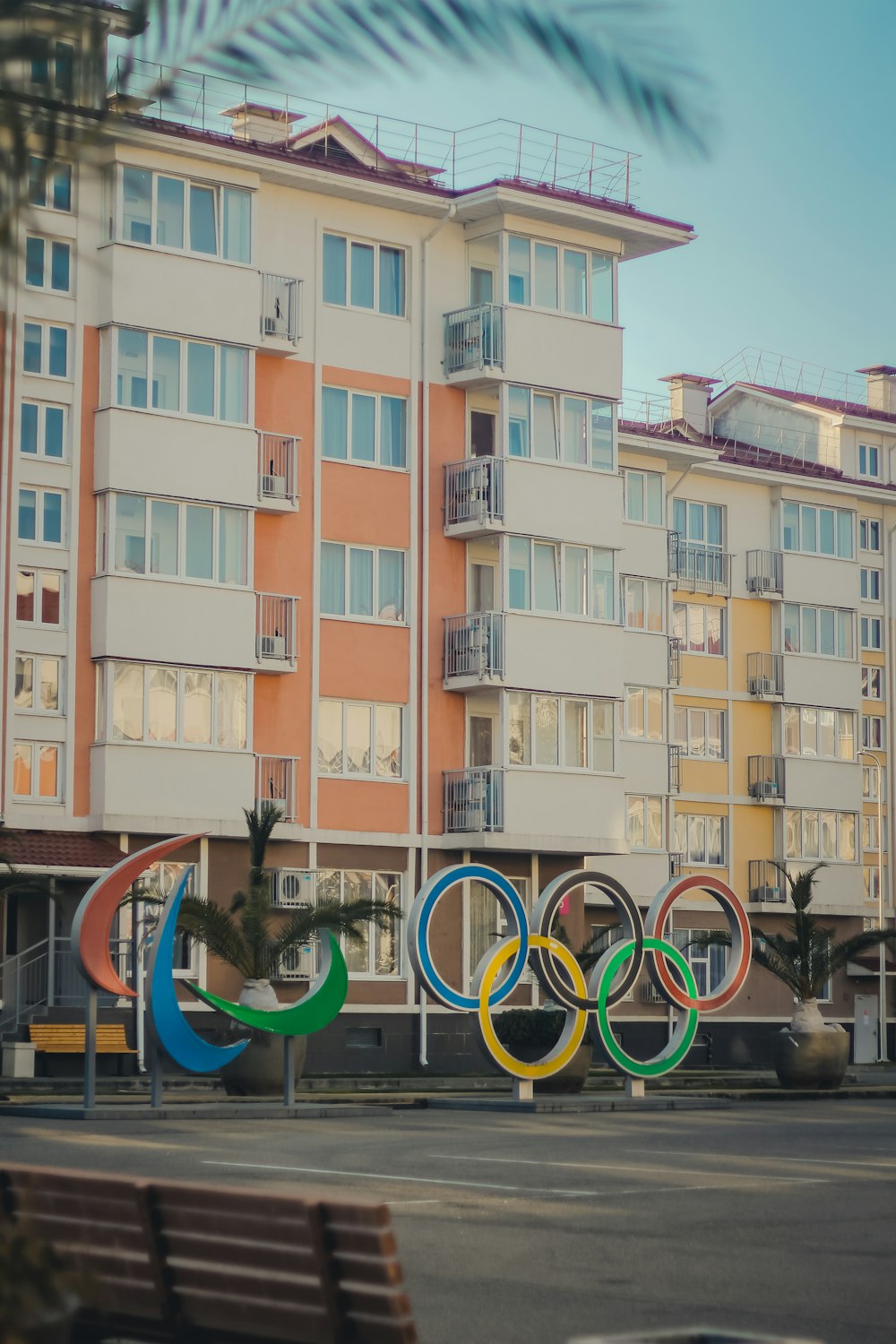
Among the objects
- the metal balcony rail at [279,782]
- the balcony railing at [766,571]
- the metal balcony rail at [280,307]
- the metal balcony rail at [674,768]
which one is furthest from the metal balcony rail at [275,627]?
the balcony railing at [766,571]

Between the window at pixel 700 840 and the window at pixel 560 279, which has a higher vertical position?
the window at pixel 560 279

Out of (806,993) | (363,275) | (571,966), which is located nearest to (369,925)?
(806,993)

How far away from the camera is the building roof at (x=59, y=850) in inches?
1459

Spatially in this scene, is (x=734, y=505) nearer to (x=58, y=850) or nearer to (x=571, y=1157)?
(x=58, y=850)

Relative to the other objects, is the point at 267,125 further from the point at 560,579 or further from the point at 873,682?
the point at 873,682

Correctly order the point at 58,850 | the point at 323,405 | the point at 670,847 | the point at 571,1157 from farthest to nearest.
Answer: the point at 670,847, the point at 323,405, the point at 58,850, the point at 571,1157

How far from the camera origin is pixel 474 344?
44094 millimetres

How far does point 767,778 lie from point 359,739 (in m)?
17.0

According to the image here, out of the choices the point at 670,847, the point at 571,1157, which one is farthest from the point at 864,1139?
the point at 670,847

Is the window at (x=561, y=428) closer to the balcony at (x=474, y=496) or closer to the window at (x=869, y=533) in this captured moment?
the balcony at (x=474, y=496)

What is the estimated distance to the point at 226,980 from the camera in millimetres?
40375

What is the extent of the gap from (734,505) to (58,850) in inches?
996

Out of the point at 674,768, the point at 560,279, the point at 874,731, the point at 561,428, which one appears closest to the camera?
the point at 561,428

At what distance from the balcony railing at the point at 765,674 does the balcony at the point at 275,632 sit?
18.5 m
